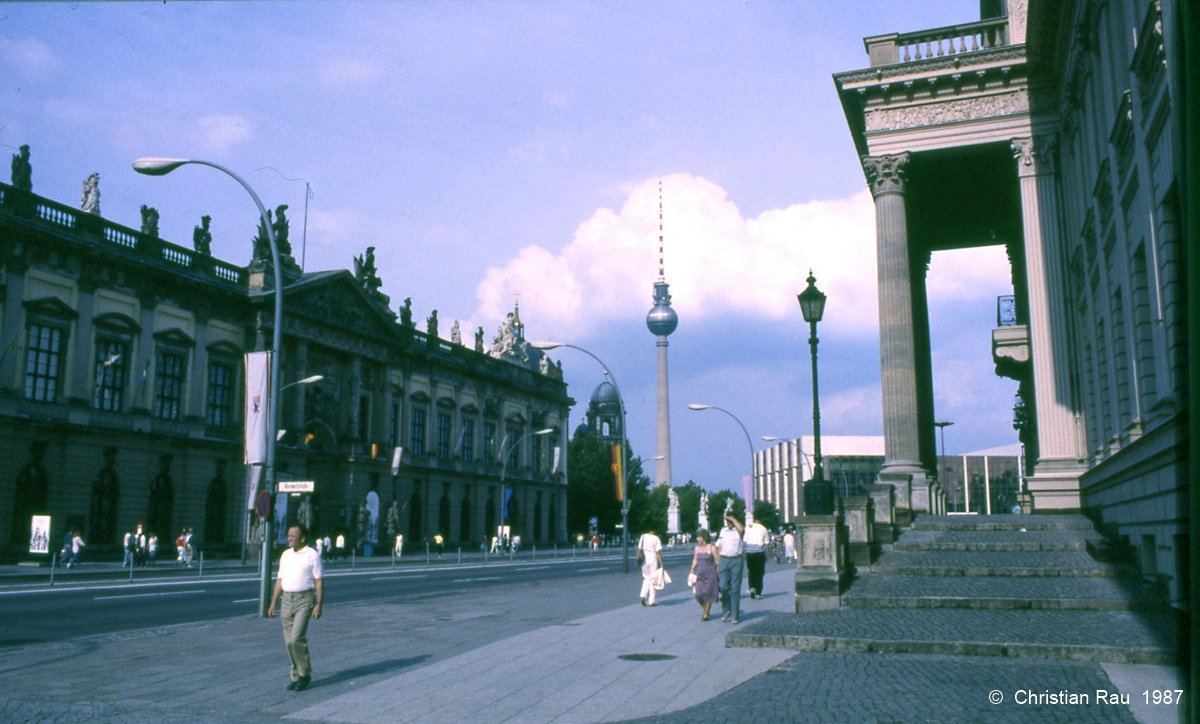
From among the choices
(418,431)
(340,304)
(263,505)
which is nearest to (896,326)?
(263,505)

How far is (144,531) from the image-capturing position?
44438 mm

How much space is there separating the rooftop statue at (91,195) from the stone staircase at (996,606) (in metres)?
40.5

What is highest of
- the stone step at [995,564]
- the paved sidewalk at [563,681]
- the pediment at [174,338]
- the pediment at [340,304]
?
the pediment at [340,304]

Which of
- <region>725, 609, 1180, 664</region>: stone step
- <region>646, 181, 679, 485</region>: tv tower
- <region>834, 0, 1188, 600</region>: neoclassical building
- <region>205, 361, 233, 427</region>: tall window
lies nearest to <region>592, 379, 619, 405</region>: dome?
<region>646, 181, 679, 485</region>: tv tower

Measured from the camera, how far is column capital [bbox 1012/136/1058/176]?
25.0 metres

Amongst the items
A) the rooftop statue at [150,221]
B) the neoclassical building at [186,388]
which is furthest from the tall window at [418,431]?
the rooftop statue at [150,221]

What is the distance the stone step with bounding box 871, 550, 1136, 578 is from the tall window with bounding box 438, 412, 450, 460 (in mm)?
59523

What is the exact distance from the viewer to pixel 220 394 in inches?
2018

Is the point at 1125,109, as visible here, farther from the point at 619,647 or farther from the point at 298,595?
the point at 298,595

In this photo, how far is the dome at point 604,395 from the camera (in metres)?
156

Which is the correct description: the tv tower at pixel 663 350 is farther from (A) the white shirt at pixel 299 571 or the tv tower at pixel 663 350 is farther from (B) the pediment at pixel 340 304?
(A) the white shirt at pixel 299 571

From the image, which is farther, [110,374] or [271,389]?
[110,374]

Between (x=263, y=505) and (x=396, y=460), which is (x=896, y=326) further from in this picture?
(x=396, y=460)

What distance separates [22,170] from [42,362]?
8196 mm
